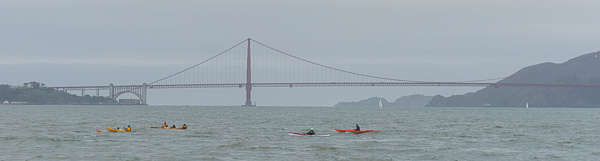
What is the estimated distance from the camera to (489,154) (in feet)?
115

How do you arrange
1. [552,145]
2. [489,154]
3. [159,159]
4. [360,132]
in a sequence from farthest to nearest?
[360,132], [552,145], [489,154], [159,159]

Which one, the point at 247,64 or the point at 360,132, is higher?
the point at 247,64

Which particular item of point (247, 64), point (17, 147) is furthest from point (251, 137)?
point (247, 64)

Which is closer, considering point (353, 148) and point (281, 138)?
point (353, 148)

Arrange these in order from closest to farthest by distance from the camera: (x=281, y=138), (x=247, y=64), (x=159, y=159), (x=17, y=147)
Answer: (x=159, y=159) → (x=17, y=147) → (x=281, y=138) → (x=247, y=64)

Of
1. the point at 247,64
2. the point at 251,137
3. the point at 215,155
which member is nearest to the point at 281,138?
the point at 251,137

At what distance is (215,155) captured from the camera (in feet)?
112

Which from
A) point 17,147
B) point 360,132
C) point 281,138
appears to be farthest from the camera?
point 360,132

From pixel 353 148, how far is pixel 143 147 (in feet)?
37.7

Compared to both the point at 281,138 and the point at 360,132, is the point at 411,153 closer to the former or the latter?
the point at 281,138

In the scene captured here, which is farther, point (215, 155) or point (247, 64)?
point (247, 64)

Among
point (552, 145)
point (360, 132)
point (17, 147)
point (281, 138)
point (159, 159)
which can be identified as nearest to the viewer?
point (159, 159)

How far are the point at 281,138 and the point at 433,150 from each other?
37.9 feet

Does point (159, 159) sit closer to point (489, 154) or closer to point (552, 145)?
point (489, 154)
